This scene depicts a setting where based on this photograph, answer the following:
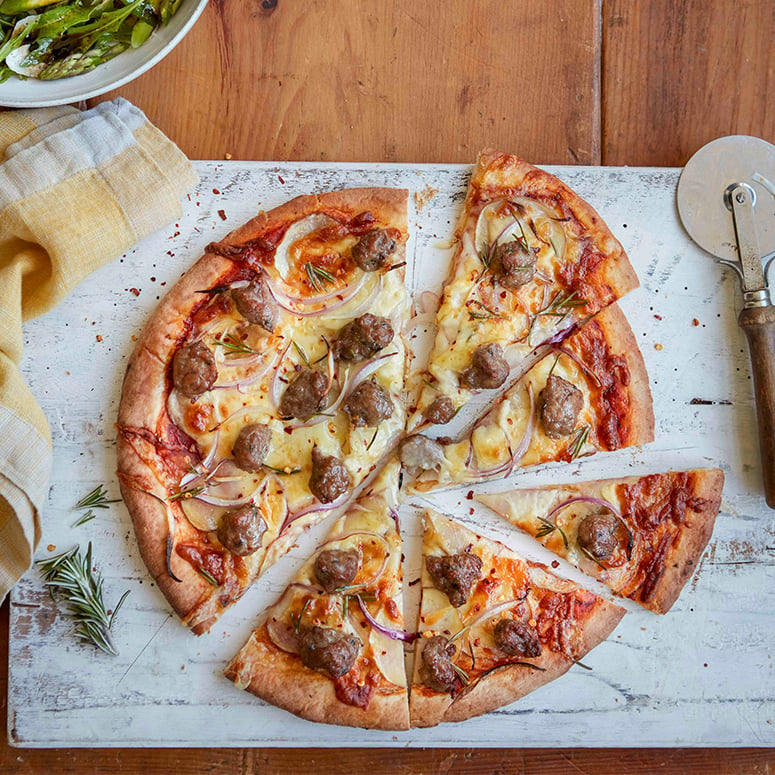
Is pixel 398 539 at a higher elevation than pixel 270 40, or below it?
below

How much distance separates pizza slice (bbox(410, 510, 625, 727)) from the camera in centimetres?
380

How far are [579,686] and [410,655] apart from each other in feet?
2.82

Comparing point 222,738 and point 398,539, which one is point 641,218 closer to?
point 398,539

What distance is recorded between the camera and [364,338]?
3.83 metres

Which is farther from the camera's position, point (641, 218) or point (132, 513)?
point (641, 218)

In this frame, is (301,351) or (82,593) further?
(301,351)

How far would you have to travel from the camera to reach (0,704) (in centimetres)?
393

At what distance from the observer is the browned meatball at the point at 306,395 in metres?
3.86

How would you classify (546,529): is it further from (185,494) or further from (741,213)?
(741,213)

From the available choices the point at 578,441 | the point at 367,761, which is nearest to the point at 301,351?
the point at 578,441

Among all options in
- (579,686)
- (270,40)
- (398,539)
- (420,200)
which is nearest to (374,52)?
(270,40)

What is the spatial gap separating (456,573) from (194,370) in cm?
156

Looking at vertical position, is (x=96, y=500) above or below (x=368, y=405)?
below

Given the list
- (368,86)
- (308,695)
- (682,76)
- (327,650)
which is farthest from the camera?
(682,76)
